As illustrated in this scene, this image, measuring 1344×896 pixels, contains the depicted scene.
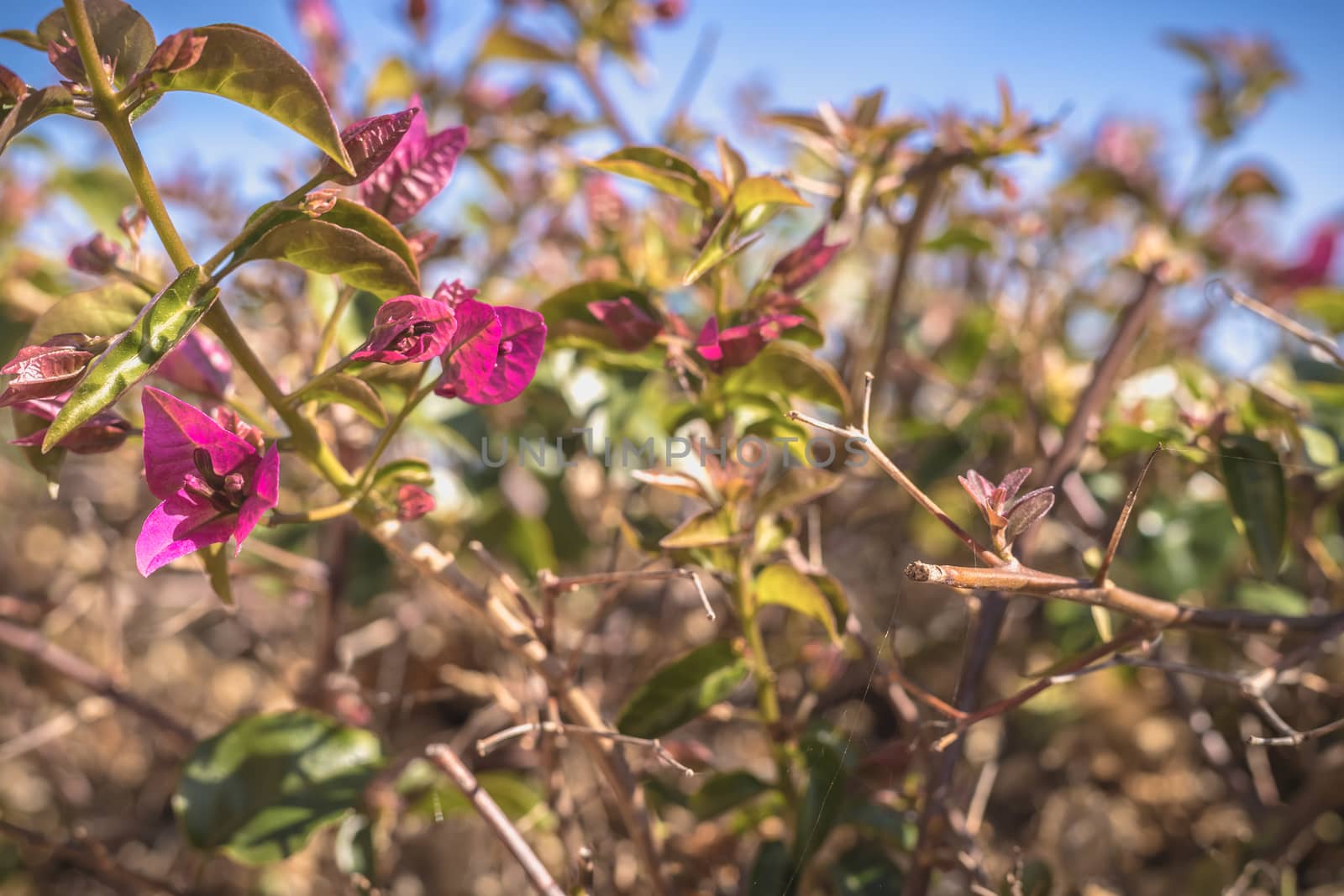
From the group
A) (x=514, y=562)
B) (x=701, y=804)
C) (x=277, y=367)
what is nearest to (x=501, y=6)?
(x=277, y=367)

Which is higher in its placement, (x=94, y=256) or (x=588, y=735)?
(x=94, y=256)

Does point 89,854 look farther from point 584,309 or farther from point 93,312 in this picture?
point 584,309

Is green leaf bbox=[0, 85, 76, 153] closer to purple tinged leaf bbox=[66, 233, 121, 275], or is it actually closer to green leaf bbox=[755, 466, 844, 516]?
purple tinged leaf bbox=[66, 233, 121, 275]

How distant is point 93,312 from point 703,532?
0.36 m

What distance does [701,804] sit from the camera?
0.62 meters

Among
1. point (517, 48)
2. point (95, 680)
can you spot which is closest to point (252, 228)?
point (95, 680)

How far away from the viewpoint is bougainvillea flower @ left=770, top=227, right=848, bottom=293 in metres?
0.56

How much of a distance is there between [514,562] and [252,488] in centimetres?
55

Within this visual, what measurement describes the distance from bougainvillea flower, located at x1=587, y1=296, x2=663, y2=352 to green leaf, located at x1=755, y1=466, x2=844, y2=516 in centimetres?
12

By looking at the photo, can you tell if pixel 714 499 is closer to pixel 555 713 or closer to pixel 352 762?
pixel 555 713

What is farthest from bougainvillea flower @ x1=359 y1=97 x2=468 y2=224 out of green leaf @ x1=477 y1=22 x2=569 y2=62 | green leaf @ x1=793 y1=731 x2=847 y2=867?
green leaf @ x1=477 y1=22 x2=569 y2=62

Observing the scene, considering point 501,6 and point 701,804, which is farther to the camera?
point 501,6

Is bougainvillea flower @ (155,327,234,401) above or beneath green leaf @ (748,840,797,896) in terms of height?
above

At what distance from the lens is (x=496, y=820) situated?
20.8 inches
